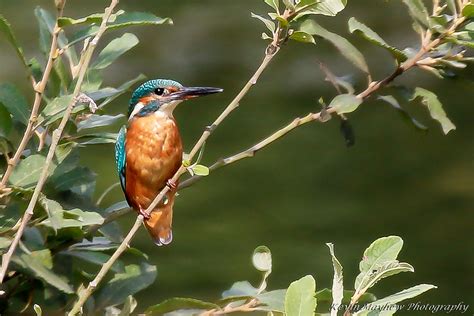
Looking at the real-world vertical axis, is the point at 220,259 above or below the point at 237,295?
below

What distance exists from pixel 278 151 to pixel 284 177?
243 mm

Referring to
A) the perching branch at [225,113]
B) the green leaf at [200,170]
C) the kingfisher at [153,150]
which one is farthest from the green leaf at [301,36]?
the kingfisher at [153,150]

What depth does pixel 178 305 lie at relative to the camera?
6.11 feet

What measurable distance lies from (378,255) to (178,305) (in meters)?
0.40

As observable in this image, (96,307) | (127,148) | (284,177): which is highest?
(127,148)

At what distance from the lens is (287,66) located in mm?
5375

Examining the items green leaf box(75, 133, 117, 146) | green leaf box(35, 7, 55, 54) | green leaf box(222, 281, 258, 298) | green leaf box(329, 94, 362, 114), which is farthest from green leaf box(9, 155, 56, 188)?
green leaf box(329, 94, 362, 114)

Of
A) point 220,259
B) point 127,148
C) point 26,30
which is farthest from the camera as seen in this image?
point 26,30

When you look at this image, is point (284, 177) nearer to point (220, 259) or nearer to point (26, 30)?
point (220, 259)

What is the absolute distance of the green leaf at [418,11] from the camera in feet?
6.43

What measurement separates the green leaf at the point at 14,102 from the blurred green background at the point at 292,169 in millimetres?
652

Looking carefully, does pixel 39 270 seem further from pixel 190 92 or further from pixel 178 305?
pixel 190 92

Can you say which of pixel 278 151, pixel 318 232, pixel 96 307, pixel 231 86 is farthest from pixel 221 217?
pixel 96 307

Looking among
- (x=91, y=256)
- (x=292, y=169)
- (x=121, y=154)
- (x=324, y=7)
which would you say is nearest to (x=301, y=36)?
(x=324, y=7)
